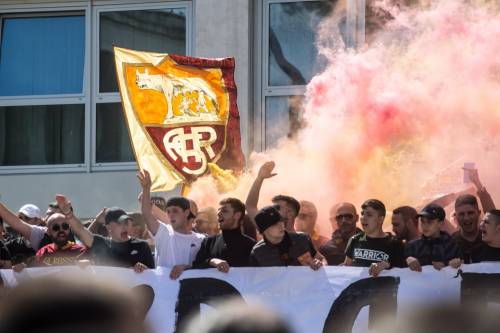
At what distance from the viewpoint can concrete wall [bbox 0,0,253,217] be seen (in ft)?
40.0

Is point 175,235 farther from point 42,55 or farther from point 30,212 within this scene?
point 42,55

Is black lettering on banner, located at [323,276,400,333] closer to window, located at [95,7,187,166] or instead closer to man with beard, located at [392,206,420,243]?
man with beard, located at [392,206,420,243]

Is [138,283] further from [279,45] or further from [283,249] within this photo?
[279,45]

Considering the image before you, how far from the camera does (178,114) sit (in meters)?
9.52

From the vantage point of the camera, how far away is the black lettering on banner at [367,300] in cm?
651

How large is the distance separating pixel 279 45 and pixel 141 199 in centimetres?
557

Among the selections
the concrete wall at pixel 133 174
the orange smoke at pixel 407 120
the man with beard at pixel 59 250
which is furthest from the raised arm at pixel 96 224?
the concrete wall at pixel 133 174

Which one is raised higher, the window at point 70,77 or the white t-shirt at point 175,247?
the window at point 70,77

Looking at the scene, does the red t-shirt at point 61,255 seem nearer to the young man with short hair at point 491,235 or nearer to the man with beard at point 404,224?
the man with beard at point 404,224

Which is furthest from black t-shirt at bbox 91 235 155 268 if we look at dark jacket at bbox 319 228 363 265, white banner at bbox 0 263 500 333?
dark jacket at bbox 319 228 363 265

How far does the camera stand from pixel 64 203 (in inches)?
288

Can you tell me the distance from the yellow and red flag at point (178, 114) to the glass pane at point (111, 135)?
10.5ft

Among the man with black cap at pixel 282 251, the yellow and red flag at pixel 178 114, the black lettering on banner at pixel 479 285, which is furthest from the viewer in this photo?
the yellow and red flag at pixel 178 114

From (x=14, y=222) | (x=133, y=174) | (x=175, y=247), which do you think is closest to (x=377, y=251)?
(x=175, y=247)
